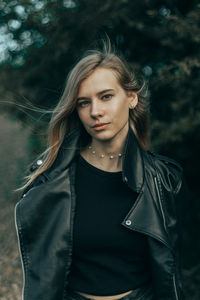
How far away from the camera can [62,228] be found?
69.6 inches

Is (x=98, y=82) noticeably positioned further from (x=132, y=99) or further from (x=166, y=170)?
(x=166, y=170)

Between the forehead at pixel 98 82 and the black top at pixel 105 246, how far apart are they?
1.89 ft

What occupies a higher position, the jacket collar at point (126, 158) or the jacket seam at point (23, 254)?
the jacket collar at point (126, 158)

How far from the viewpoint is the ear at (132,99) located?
6.74 feet

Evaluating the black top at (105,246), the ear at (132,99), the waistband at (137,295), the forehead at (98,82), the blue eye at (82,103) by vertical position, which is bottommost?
the waistband at (137,295)

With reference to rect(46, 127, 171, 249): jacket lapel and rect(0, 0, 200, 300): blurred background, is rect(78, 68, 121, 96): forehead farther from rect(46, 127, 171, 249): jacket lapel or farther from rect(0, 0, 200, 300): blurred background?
rect(0, 0, 200, 300): blurred background

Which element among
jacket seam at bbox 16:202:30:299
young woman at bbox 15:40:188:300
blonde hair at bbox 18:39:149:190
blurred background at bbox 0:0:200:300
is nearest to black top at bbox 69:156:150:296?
young woman at bbox 15:40:188:300

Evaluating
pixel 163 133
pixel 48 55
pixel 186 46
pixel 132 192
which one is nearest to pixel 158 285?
pixel 132 192

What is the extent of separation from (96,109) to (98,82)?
172mm

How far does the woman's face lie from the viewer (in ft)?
5.95

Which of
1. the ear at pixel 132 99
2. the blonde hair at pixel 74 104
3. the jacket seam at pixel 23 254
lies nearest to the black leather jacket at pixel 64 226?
the jacket seam at pixel 23 254

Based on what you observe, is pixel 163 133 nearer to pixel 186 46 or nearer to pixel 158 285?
pixel 186 46

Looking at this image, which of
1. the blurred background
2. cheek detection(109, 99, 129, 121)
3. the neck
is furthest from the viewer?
the blurred background

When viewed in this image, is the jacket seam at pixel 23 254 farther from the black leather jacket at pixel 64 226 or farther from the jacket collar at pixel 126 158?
the jacket collar at pixel 126 158
